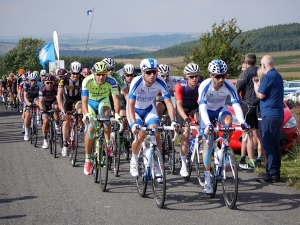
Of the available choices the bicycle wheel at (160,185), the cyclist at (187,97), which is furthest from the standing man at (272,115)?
the bicycle wheel at (160,185)

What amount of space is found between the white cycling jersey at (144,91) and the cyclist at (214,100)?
67 centimetres

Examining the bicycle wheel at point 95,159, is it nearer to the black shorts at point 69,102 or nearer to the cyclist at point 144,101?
the cyclist at point 144,101

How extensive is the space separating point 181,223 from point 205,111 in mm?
1931

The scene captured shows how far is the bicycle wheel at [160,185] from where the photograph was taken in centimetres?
731

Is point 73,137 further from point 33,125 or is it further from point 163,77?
point 33,125

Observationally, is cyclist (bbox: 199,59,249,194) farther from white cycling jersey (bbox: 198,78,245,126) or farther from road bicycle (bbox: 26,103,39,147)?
road bicycle (bbox: 26,103,39,147)

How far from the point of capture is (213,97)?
328 inches

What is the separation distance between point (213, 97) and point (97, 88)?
2.56 metres

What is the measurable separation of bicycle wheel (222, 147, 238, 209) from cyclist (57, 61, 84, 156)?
537cm

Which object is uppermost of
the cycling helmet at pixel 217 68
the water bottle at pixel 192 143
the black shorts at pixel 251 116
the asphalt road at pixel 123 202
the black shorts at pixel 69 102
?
the cycling helmet at pixel 217 68

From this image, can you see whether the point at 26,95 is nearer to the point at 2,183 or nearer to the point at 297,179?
the point at 2,183

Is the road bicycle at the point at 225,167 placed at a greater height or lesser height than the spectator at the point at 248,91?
lesser

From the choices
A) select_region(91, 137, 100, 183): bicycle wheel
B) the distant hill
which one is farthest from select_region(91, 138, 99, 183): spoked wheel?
the distant hill

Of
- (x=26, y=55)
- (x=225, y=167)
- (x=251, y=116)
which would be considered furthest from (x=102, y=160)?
(x=26, y=55)
